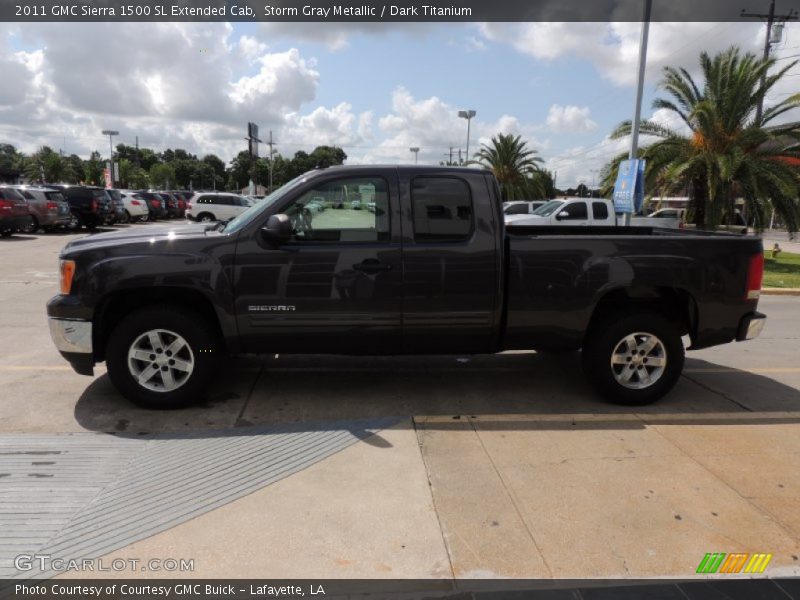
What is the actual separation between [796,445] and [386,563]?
3378mm

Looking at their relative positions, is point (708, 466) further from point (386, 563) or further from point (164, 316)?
point (164, 316)

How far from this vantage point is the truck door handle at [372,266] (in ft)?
15.2

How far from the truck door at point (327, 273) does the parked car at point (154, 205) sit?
3178 cm

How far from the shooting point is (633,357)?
16.5 ft

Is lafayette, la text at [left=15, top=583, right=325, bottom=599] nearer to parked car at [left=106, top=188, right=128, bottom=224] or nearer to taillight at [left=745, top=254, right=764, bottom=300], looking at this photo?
taillight at [left=745, top=254, right=764, bottom=300]

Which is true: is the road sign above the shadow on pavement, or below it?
above

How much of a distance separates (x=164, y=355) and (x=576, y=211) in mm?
17347

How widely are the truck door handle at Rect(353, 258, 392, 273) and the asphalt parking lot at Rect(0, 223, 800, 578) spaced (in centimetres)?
118

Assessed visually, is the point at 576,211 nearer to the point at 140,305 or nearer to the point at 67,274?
the point at 140,305

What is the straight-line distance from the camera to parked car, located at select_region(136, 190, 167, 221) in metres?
34.0

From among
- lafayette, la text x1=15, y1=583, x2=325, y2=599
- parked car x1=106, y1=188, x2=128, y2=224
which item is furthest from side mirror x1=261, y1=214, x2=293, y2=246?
parked car x1=106, y1=188, x2=128, y2=224

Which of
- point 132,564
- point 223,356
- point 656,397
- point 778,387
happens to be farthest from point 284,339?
point 778,387

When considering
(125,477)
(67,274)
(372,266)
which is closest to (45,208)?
(67,274)

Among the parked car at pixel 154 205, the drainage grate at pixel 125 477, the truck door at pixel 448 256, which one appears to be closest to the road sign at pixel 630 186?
the truck door at pixel 448 256
